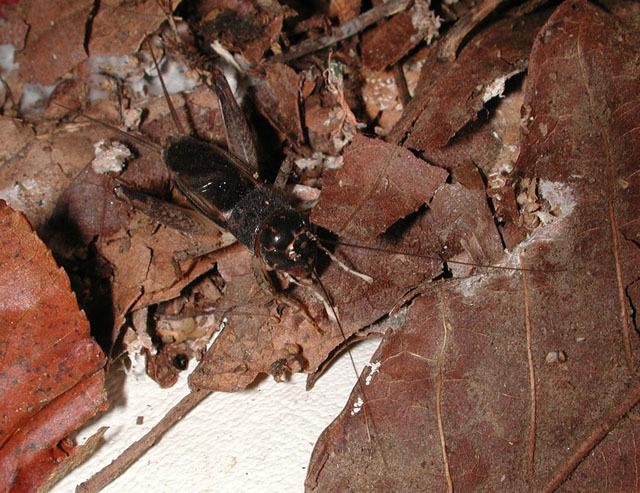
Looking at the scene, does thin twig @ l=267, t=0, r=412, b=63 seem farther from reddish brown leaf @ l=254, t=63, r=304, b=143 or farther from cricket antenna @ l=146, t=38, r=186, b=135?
cricket antenna @ l=146, t=38, r=186, b=135

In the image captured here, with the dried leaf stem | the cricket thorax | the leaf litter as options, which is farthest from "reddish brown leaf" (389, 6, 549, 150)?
the dried leaf stem

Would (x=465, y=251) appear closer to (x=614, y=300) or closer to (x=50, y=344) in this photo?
(x=614, y=300)

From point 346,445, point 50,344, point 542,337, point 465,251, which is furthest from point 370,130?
point 50,344

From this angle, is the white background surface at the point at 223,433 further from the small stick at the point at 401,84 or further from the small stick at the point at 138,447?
the small stick at the point at 401,84

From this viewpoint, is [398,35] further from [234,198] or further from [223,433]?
[223,433]

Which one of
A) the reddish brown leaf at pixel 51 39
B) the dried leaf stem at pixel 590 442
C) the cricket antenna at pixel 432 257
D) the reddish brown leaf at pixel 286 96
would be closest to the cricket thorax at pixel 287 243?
the cricket antenna at pixel 432 257

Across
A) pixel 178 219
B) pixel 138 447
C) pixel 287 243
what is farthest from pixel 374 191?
pixel 138 447
